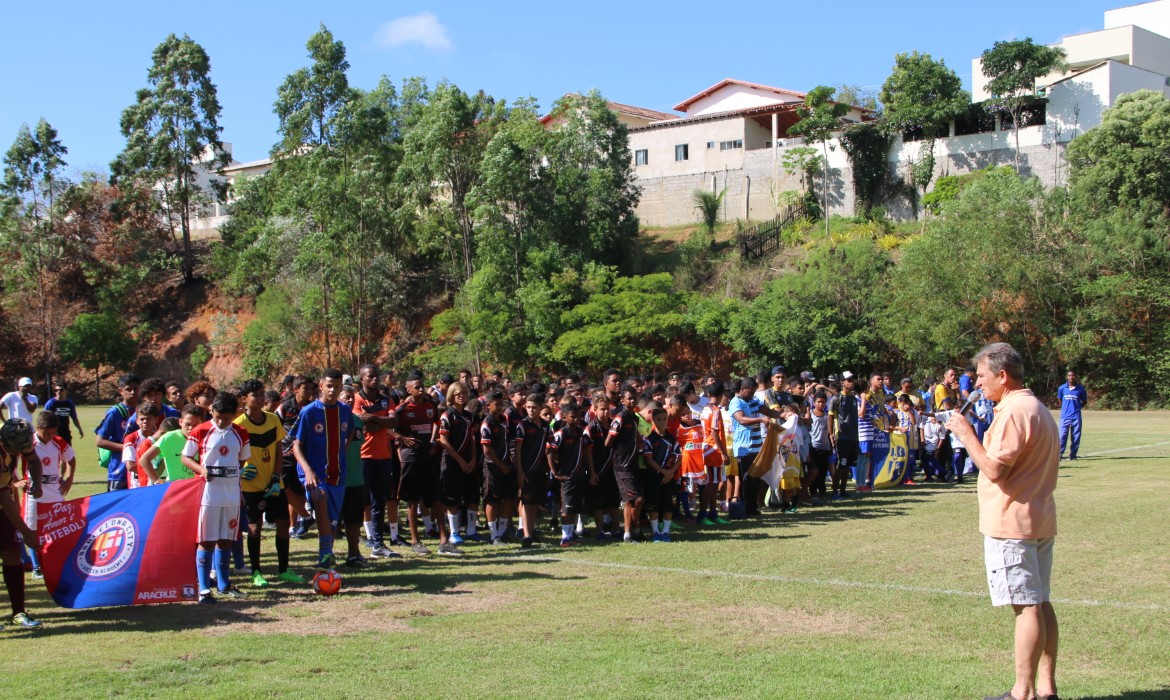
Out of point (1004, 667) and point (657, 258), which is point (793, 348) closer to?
point (657, 258)

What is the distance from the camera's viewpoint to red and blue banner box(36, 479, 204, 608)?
→ 27.0ft

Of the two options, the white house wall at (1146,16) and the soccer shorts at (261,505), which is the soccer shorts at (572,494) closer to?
the soccer shorts at (261,505)

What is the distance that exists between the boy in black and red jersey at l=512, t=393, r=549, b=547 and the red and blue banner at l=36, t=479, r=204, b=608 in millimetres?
3985

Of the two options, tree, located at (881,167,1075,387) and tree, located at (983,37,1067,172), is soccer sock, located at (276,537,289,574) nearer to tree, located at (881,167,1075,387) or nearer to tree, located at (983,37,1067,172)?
tree, located at (881,167,1075,387)

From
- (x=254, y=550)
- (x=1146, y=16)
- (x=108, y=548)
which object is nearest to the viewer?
(x=108, y=548)

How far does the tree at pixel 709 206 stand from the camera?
52.5m

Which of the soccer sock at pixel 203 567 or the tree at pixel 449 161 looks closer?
the soccer sock at pixel 203 567

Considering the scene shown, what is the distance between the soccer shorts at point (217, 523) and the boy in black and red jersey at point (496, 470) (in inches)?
128

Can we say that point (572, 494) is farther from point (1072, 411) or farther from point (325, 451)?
point (1072, 411)

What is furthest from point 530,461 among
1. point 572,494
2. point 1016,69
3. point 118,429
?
point 1016,69

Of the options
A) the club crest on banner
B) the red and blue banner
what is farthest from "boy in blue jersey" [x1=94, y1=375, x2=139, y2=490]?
the club crest on banner

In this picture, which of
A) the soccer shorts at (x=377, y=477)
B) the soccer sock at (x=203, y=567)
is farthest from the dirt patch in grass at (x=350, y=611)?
the soccer shorts at (x=377, y=477)

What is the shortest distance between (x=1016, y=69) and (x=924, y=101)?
440 centimetres

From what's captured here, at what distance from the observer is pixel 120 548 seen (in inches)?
330
